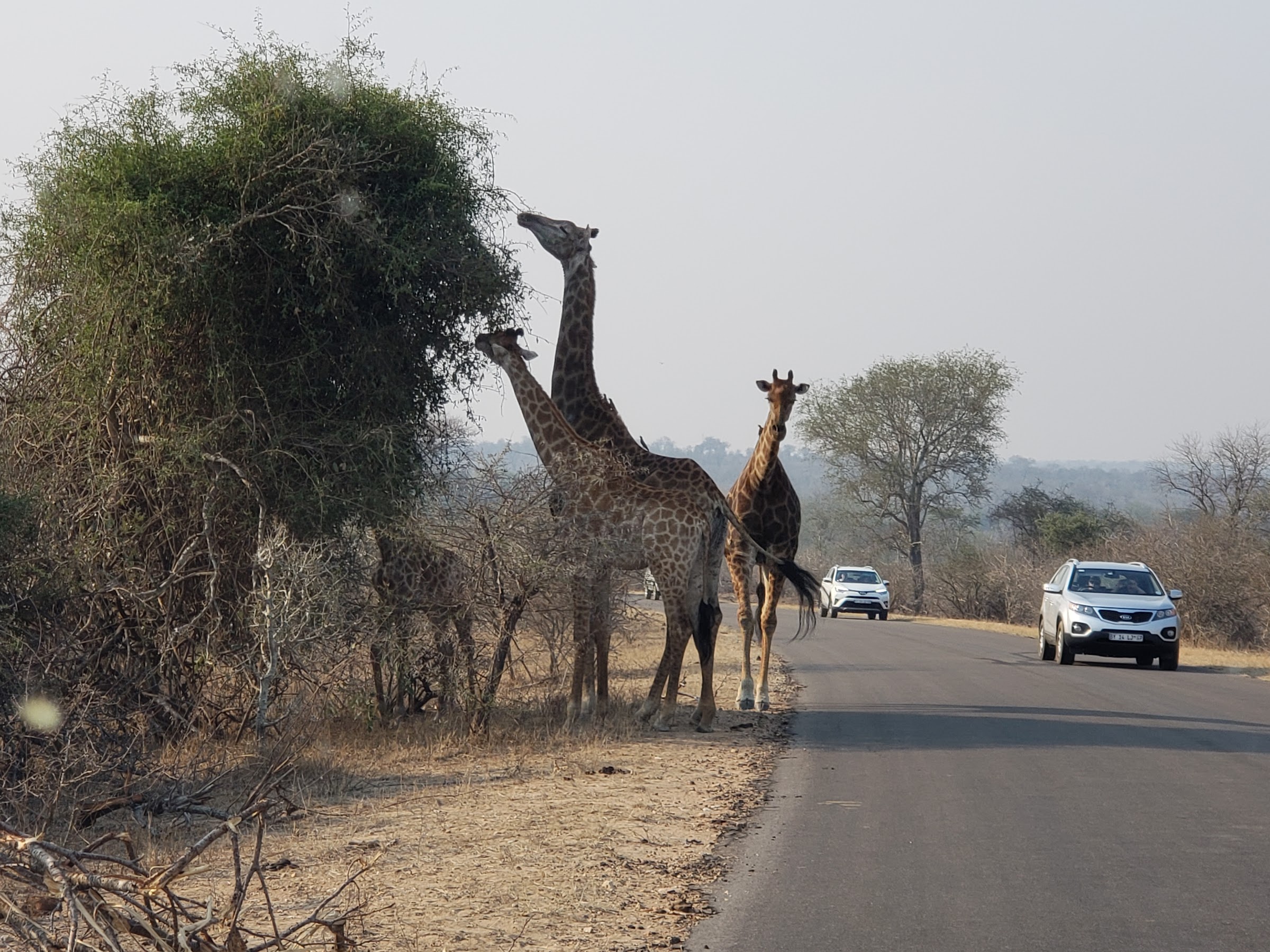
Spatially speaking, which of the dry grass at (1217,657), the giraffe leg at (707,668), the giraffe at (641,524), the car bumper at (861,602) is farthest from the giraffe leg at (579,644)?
A: the car bumper at (861,602)

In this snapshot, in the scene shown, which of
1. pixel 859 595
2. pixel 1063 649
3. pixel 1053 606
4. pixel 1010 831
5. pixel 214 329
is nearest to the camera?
pixel 1010 831

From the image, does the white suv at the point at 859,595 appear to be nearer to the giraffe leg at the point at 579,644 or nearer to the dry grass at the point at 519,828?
the dry grass at the point at 519,828

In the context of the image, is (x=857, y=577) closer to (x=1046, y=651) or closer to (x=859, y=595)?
(x=859, y=595)

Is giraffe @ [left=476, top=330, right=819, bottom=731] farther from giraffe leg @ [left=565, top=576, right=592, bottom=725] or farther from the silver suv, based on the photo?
the silver suv

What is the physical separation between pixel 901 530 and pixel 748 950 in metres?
51.7

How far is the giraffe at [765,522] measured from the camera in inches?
558

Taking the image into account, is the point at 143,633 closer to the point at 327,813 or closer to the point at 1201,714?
the point at 327,813

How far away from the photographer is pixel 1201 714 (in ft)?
46.6

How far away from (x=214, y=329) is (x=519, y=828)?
500 cm

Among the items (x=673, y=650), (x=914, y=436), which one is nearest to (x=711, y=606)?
(x=673, y=650)

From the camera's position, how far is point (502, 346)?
40.4 ft

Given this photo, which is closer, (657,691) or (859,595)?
(657,691)

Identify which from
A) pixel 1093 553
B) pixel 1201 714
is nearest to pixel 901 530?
pixel 1093 553

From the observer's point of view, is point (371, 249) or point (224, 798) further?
point (371, 249)
